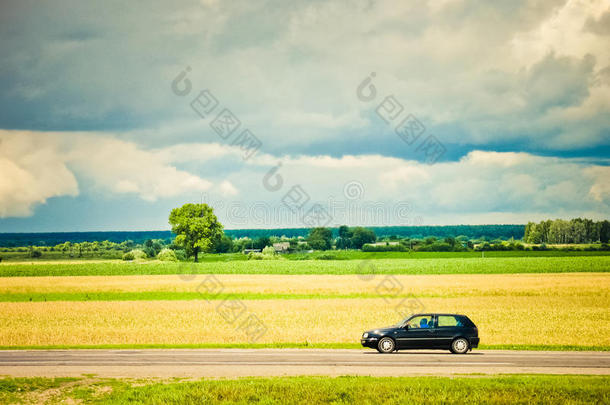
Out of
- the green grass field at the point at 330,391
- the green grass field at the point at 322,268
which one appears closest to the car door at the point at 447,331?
the green grass field at the point at 330,391

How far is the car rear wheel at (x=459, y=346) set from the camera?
2545 centimetres

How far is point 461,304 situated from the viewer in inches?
1956

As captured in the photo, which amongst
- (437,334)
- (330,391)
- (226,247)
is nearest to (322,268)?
(437,334)

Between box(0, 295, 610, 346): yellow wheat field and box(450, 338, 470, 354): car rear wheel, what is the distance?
617 centimetres

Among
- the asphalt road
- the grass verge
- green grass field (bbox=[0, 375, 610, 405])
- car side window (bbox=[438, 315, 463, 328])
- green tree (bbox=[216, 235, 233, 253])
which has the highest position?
green tree (bbox=[216, 235, 233, 253])

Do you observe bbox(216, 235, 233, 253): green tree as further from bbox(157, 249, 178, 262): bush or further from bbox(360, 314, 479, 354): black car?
bbox(360, 314, 479, 354): black car

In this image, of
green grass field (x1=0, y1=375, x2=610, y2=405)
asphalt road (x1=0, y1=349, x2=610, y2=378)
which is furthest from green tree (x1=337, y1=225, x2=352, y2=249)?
green grass field (x1=0, y1=375, x2=610, y2=405)

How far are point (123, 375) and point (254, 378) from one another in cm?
515

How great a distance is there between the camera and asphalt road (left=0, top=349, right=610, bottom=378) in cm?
2036

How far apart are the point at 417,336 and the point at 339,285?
41246 millimetres

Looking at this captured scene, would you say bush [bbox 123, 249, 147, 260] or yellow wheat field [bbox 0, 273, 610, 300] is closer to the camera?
yellow wheat field [bbox 0, 273, 610, 300]

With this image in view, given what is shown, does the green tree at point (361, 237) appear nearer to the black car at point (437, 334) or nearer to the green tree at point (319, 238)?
the green tree at point (319, 238)

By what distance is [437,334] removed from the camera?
25469 millimetres

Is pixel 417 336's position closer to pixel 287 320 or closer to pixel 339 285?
pixel 287 320
